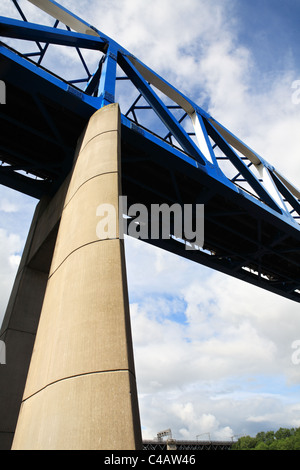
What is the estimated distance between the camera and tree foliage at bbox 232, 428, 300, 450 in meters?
68.2

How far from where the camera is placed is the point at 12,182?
12844mm

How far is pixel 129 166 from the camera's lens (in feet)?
42.8

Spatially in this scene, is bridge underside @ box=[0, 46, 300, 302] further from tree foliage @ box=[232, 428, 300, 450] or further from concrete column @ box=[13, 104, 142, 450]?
tree foliage @ box=[232, 428, 300, 450]

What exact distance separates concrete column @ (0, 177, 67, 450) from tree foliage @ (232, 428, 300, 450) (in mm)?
75158

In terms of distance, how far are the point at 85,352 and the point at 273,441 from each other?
10333 centimetres

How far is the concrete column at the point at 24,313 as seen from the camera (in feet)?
29.5
